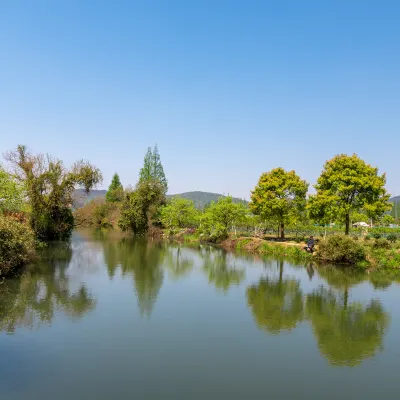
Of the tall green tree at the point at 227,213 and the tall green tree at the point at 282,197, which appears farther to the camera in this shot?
the tall green tree at the point at 227,213

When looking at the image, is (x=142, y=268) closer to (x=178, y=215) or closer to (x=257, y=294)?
(x=257, y=294)

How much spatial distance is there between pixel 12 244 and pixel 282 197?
28.5 m

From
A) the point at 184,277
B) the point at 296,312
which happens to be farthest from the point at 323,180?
the point at 296,312

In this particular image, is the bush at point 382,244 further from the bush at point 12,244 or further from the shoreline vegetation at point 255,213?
the bush at point 12,244

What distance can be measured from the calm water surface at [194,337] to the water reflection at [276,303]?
56 mm

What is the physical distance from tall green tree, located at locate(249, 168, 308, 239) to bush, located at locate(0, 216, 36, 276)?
82.7 feet

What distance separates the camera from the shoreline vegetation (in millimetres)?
28125

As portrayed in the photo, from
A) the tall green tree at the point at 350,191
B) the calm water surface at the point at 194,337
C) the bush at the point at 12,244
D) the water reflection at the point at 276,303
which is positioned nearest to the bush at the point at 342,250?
the tall green tree at the point at 350,191

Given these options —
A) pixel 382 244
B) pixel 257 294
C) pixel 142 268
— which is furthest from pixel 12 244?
pixel 382 244

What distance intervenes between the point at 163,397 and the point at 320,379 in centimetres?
435

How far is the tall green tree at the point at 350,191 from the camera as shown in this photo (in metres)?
32.9

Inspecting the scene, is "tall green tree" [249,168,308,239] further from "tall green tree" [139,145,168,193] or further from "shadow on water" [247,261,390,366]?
"tall green tree" [139,145,168,193]

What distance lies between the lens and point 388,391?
9.60m

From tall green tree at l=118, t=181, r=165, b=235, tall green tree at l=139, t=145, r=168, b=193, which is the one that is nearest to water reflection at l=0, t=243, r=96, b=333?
tall green tree at l=118, t=181, r=165, b=235
